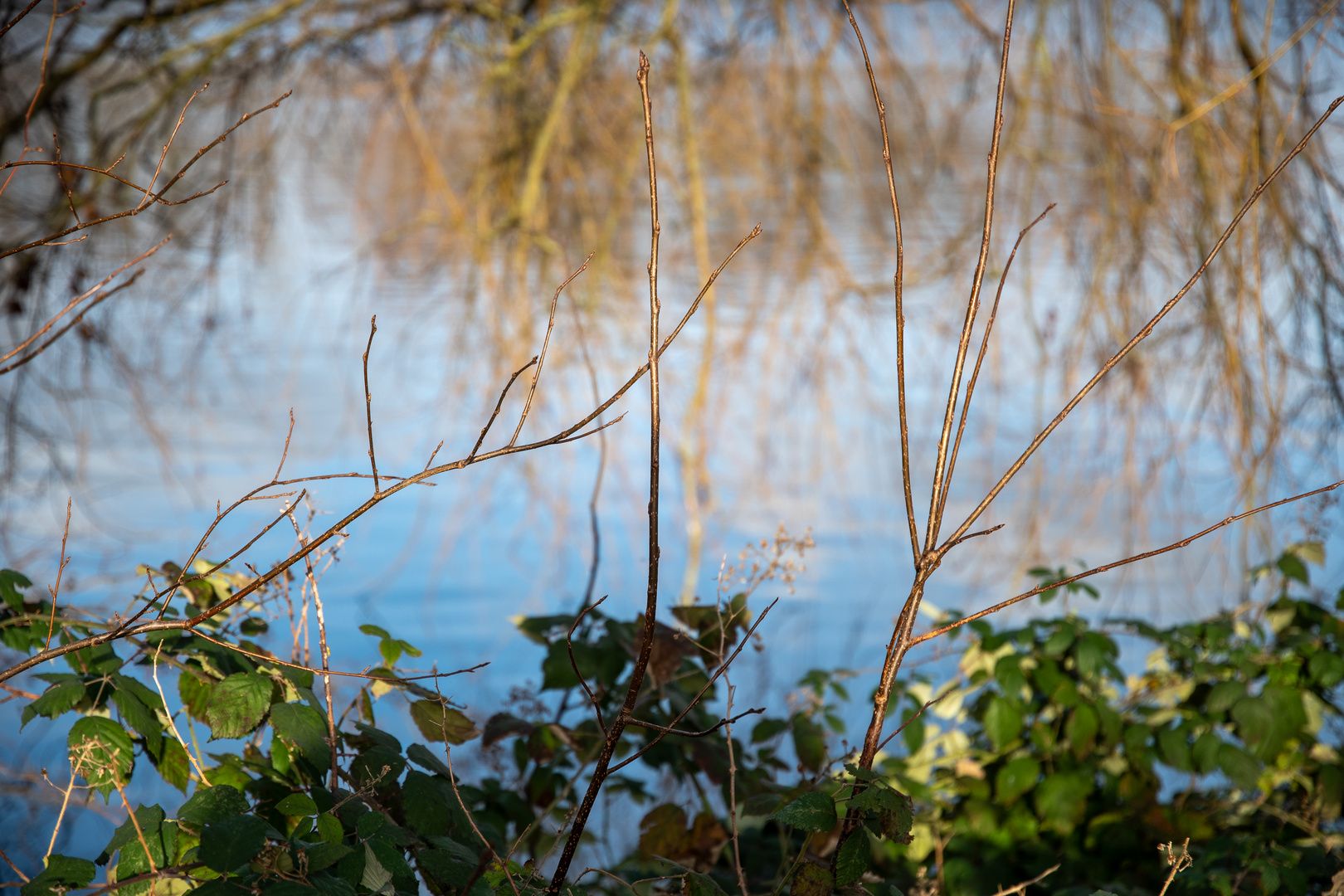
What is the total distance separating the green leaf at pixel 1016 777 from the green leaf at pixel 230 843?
3.58ft

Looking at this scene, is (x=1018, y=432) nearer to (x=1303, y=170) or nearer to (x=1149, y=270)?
(x=1149, y=270)

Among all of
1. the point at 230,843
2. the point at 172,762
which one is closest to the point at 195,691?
the point at 172,762

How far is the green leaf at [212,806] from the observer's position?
69cm

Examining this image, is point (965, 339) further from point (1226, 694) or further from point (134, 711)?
point (1226, 694)

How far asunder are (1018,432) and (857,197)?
2.77 ft

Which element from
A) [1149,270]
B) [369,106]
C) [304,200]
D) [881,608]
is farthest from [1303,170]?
[304,200]

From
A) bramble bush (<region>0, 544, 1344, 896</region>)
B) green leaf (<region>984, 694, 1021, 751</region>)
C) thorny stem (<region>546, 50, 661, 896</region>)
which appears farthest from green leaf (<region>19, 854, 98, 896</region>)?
green leaf (<region>984, 694, 1021, 751</region>)

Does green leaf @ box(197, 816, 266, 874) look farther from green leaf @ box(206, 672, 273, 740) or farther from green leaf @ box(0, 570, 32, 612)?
green leaf @ box(0, 570, 32, 612)

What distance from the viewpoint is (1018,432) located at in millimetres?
2846

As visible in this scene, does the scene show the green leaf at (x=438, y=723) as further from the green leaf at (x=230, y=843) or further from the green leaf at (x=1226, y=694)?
the green leaf at (x=1226, y=694)

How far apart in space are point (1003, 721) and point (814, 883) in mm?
764

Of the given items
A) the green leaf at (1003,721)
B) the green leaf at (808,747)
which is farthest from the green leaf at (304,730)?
the green leaf at (1003,721)

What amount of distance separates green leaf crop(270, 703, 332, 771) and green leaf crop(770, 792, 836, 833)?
1.22 feet

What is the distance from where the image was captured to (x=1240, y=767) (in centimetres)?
126
